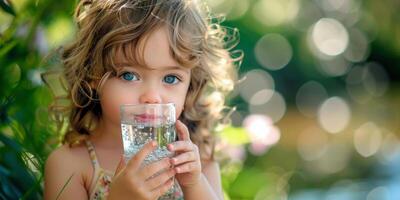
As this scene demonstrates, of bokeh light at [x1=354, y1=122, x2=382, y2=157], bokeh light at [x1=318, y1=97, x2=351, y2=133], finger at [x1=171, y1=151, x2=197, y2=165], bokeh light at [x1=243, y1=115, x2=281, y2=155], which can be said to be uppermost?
finger at [x1=171, y1=151, x2=197, y2=165]

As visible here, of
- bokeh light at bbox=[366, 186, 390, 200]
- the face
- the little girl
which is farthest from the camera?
bokeh light at bbox=[366, 186, 390, 200]

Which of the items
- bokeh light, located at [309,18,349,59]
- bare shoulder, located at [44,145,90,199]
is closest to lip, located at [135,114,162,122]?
bare shoulder, located at [44,145,90,199]

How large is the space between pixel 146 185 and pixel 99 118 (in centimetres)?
48

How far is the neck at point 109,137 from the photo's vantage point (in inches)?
83.1

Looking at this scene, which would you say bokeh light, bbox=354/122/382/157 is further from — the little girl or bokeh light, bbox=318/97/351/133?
the little girl

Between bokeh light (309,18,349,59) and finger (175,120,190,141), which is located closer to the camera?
finger (175,120,190,141)

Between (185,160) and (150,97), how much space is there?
19cm

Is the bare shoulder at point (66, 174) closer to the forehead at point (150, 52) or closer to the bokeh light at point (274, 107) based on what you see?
the forehead at point (150, 52)

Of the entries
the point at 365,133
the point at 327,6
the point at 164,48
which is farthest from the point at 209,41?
the point at 327,6

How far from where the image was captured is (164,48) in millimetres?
1939

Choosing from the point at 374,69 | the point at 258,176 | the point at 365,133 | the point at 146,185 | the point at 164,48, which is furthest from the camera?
the point at 374,69

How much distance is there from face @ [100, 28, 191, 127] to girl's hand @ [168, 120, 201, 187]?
0.11 meters

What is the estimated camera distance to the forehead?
6.29 ft

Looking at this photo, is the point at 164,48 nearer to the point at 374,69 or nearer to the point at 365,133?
the point at 365,133
